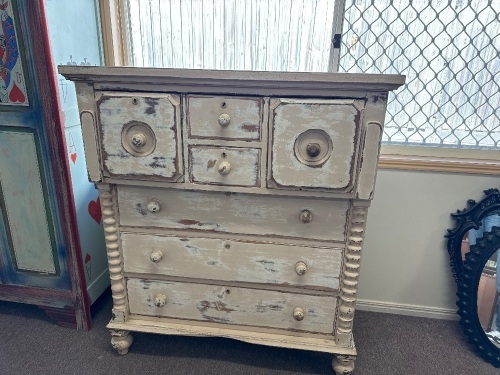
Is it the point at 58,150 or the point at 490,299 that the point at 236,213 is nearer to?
the point at 58,150

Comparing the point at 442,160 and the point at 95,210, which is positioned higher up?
the point at 442,160

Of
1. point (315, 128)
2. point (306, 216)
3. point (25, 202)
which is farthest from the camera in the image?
point (25, 202)

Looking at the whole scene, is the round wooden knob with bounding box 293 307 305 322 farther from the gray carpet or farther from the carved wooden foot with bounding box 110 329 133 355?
the carved wooden foot with bounding box 110 329 133 355

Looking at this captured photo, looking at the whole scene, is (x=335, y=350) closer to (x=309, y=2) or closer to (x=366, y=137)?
(x=366, y=137)

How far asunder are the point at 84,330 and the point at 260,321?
875mm

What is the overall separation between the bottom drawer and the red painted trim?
332 mm

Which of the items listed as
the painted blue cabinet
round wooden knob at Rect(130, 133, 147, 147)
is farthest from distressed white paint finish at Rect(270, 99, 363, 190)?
the painted blue cabinet

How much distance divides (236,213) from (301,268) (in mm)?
301

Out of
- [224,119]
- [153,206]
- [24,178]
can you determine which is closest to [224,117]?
[224,119]

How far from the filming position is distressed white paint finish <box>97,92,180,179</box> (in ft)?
3.83

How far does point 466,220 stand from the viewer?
64.1 inches

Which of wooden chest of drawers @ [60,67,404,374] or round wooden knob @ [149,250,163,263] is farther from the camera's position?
round wooden knob @ [149,250,163,263]

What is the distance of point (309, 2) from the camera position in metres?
1.63

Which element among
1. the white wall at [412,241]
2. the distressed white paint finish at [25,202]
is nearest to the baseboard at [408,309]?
the white wall at [412,241]
